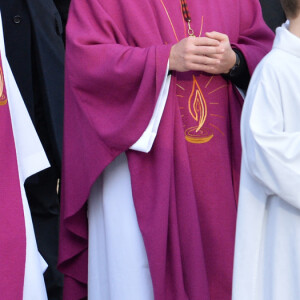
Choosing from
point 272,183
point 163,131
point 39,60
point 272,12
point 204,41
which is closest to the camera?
point 272,183

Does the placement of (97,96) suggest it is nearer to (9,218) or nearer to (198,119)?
A: (198,119)

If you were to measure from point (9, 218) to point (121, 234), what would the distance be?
0.44m

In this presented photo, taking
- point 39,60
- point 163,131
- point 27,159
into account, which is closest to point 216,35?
point 163,131

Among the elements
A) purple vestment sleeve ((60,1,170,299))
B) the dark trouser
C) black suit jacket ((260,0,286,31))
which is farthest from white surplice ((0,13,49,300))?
black suit jacket ((260,0,286,31))

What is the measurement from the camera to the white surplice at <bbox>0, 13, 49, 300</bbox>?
344cm

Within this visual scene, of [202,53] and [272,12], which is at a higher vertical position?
[202,53]

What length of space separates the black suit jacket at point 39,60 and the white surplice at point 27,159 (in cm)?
76

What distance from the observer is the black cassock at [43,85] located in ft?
14.2

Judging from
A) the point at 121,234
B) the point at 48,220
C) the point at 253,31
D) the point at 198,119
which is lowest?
the point at 48,220

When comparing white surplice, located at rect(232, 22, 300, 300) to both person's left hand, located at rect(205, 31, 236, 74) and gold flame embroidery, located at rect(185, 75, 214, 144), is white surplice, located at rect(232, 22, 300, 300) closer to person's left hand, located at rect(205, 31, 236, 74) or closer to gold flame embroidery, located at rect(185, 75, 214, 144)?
person's left hand, located at rect(205, 31, 236, 74)

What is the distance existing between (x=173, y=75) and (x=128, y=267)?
734 millimetres

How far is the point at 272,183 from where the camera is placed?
2.89m

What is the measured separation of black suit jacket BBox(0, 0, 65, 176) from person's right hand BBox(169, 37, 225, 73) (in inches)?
43.7

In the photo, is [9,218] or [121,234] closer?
[9,218]
